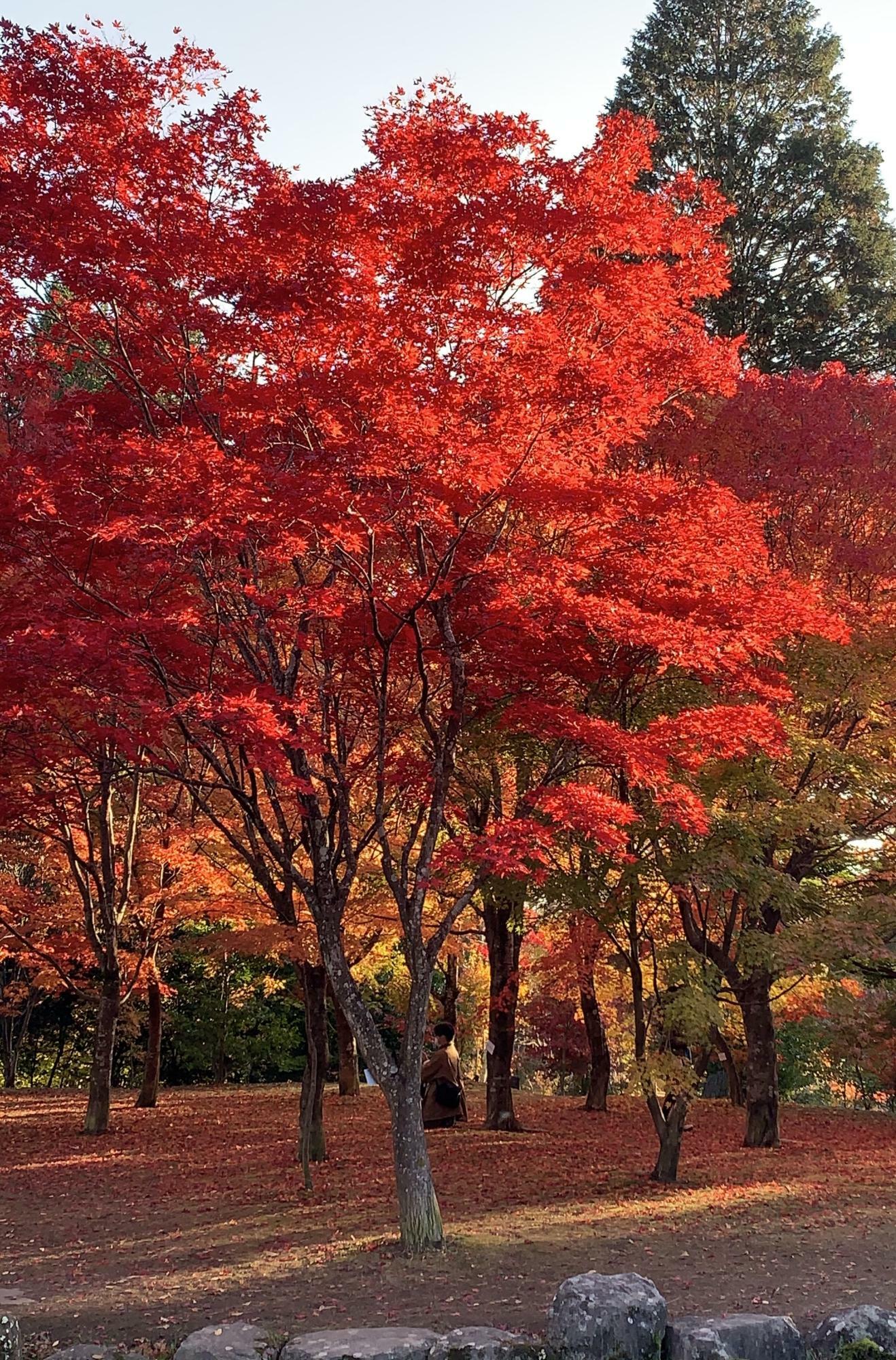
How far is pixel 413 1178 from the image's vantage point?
333 inches

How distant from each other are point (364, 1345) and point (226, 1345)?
0.82 metres

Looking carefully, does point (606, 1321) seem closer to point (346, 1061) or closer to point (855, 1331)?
point (855, 1331)

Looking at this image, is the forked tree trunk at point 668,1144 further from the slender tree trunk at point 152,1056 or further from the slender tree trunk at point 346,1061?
the slender tree trunk at point 152,1056

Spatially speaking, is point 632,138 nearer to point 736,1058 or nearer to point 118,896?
point 118,896

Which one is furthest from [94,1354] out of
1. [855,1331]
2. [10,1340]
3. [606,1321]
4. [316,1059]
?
[316,1059]

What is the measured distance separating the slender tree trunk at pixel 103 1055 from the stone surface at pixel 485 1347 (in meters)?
9.85

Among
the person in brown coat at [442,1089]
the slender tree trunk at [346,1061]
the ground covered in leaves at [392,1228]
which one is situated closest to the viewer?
the ground covered in leaves at [392,1228]

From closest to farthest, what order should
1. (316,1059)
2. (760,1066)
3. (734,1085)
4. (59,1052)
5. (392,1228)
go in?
1. (392,1228)
2. (316,1059)
3. (760,1066)
4. (734,1085)
5. (59,1052)

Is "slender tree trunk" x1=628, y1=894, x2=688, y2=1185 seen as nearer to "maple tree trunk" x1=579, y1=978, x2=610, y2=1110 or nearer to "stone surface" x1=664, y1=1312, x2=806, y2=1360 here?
"stone surface" x1=664, y1=1312, x2=806, y2=1360

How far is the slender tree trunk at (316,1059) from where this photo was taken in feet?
37.9

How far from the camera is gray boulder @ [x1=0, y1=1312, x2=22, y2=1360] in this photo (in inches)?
249

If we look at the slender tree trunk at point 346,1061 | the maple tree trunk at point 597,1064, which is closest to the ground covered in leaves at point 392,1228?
the maple tree trunk at point 597,1064

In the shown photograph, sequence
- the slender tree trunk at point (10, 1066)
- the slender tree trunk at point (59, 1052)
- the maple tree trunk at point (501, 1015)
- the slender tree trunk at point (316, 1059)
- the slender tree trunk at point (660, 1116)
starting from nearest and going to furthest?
the slender tree trunk at point (660, 1116) → the slender tree trunk at point (316, 1059) → the maple tree trunk at point (501, 1015) → the slender tree trunk at point (10, 1066) → the slender tree trunk at point (59, 1052)

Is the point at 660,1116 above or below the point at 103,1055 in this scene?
below
